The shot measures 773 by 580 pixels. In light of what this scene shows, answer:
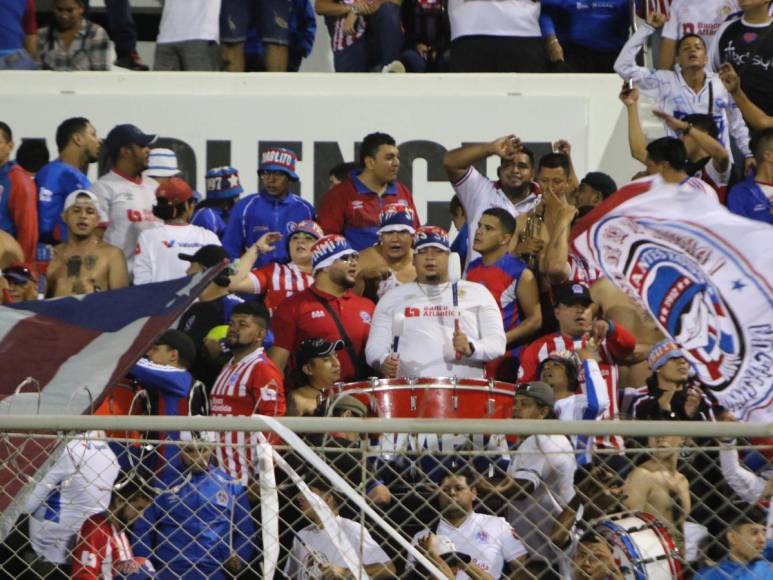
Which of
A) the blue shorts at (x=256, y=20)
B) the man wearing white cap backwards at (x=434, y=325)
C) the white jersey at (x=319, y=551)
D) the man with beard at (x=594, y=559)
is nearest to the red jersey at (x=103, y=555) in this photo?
the white jersey at (x=319, y=551)

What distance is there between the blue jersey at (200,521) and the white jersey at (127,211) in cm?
385

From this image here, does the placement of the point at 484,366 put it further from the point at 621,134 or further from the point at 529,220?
the point at 621,134

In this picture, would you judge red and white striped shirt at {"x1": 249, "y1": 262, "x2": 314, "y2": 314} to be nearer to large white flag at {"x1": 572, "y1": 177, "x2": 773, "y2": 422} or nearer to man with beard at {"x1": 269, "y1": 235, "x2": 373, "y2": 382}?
man with beard at {"x1": 269, "y1": 235, "x2": 373, "y2": 382}

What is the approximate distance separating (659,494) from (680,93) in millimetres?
6566

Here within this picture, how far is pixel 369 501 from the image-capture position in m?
6.14

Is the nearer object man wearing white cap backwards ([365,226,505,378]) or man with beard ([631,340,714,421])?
man with beard ([631,340,714,421])

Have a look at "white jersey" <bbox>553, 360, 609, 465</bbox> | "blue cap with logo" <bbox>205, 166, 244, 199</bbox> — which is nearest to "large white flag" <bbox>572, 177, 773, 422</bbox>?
"white jersey" <bbox>553, 360, 609, 465</bbox>

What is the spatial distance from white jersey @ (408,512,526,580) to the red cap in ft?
14.7

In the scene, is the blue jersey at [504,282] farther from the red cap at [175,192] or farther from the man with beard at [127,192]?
the man with beard at [127,192]

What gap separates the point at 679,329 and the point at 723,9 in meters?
7.54

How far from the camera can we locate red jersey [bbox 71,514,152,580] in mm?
6941

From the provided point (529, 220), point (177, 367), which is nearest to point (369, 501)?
point (177, 367)

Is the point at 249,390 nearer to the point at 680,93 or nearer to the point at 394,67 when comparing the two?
the point at 680,93

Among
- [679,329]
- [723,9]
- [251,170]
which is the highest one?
[679,329]
